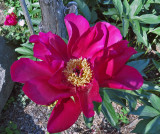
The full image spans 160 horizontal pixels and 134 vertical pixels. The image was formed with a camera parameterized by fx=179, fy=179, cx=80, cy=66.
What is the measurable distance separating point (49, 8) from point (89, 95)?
733mm

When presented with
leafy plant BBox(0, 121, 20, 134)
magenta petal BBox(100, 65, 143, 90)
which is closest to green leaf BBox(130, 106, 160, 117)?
magenta petal BBox(100, 65, 143, 90)

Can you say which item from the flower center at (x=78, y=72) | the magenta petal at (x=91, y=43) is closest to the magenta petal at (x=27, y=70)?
the flower center at (x=78, y=72)

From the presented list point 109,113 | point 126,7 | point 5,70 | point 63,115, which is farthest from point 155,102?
point 5,70

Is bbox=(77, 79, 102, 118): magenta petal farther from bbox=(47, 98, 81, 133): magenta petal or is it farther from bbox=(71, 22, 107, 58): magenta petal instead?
bbox=(71, 22, 107, 58): magenta petal

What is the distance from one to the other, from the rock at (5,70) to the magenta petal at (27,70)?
1.43 m

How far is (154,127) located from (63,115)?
694mm

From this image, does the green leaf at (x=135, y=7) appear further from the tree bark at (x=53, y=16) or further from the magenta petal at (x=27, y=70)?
the magenta petal at (x=27, y=70)

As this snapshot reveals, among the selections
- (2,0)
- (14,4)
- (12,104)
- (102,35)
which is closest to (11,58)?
(12,104)

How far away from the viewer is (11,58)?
2389 mm

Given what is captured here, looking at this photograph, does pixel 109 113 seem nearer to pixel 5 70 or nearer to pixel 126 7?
pixel 126 7

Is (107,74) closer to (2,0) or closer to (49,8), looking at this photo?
(49,8)

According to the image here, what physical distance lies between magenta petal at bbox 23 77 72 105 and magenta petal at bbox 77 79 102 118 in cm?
9

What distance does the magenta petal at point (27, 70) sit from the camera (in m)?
0.78

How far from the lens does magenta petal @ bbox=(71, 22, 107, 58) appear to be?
0.90 m
